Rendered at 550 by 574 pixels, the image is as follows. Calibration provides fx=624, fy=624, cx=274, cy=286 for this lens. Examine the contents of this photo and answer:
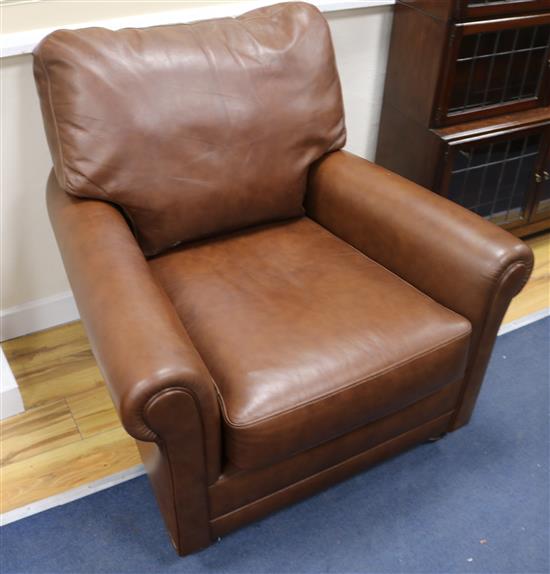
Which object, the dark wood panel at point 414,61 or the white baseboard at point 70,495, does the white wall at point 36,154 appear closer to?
the dark wood panel at point 414,61

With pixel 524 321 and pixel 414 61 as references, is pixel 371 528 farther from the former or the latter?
pixel 414 61

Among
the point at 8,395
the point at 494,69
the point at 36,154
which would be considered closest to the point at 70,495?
the point at 8,395

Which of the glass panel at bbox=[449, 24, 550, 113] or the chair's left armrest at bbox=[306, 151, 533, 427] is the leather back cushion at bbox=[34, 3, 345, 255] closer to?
the chair's left armrest at bbox=[306, 151, 533, 427]

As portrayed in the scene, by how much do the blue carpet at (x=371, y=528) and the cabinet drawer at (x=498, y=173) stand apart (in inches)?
31.9

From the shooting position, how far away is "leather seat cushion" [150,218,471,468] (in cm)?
112

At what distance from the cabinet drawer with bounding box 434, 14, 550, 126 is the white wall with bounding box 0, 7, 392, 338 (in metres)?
0.28

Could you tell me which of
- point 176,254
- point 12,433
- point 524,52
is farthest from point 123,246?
point 524,52

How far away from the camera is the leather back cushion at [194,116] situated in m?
1.30

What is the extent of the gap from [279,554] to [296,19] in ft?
3.99

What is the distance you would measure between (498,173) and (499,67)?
13.2 inches

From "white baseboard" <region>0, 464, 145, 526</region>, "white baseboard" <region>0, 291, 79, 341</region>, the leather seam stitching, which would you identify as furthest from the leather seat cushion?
"white baseboard" <region>0, 291, 79, 341</region>

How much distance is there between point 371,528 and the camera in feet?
4.48

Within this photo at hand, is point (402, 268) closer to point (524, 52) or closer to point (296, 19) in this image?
point (296, 19)

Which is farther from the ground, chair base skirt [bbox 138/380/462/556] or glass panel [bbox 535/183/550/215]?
glass panel [bbox 535/183/550/215]
